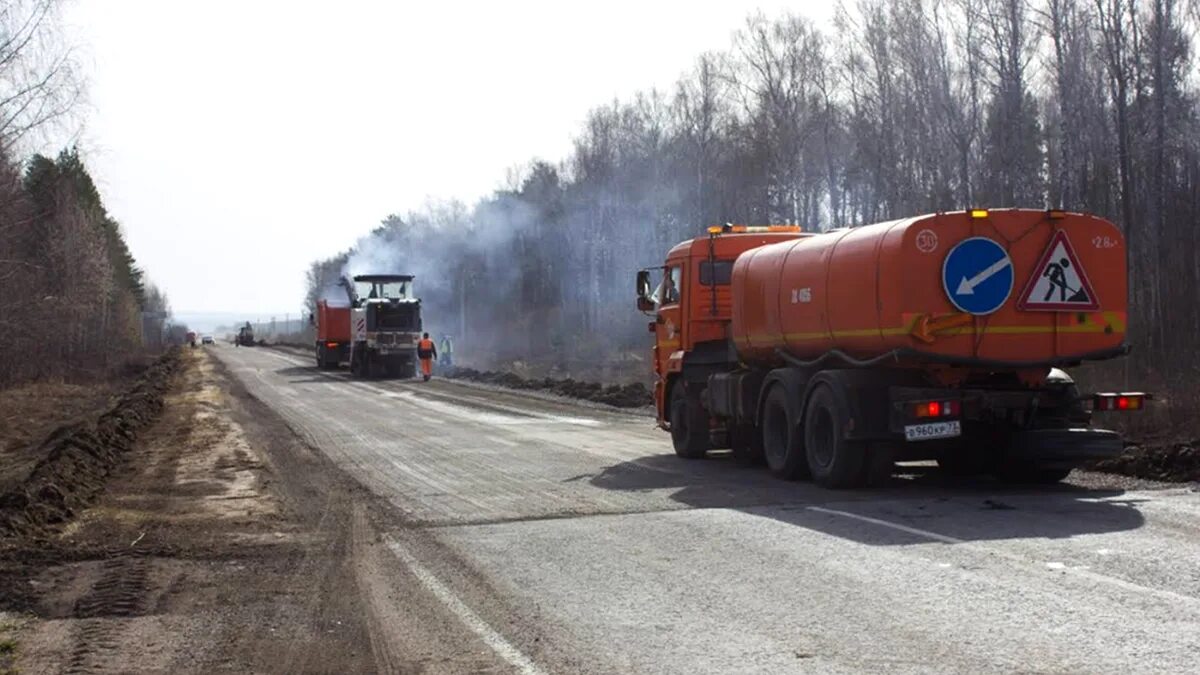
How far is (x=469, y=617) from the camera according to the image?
783cm

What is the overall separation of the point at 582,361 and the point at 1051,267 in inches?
1872

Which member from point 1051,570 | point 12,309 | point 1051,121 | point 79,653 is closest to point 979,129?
point 1051,121

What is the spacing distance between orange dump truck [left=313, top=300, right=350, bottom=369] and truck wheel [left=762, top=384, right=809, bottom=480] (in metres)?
41.7

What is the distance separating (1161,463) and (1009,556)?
583cm

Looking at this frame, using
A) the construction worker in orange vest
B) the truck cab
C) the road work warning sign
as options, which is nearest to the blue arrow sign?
the road work warning sign

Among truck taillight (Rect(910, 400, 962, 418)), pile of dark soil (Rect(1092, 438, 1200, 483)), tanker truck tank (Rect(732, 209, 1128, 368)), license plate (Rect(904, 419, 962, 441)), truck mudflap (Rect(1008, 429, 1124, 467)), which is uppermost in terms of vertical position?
tanker truck tank (Rect(732, 209, 1128, 368))

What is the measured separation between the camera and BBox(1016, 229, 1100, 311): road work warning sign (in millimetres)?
12523

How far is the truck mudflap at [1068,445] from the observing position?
41.1ft

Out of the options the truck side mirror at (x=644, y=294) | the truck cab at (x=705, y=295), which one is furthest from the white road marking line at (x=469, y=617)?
the truck side mirror at (x=644, y=294)

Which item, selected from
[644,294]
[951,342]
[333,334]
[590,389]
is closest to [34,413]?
[590,389]

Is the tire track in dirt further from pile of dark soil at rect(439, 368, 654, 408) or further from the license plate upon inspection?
pile of dark soil at rect(439, 368, 654, 408)

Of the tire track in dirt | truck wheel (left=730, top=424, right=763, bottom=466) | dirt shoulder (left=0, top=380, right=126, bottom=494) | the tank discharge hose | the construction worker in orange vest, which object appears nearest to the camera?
the tire track in dirt

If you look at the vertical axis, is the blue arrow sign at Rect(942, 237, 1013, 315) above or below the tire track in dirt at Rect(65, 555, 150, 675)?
above

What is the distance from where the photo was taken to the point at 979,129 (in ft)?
139
